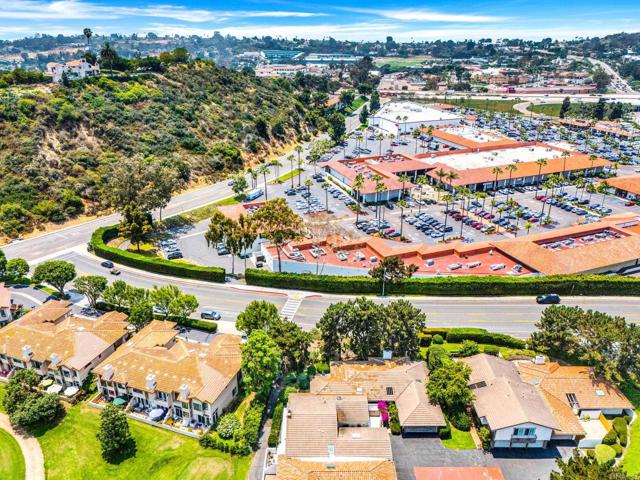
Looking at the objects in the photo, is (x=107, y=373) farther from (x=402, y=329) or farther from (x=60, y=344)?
(x=402, y=329)

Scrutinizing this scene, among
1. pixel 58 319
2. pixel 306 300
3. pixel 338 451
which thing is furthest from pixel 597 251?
pixel 58 319

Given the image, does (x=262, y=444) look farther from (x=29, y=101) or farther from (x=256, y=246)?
(x=29, y=101)

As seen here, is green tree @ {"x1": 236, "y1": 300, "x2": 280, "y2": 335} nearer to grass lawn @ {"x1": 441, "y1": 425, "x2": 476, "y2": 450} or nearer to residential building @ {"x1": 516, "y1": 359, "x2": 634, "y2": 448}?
grass lawn @ {"x1": 441, "y1": 425, "x2": 476, "y2": 450}

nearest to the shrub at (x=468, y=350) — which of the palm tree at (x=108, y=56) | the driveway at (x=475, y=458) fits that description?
the driveway at (x=475, y=458)

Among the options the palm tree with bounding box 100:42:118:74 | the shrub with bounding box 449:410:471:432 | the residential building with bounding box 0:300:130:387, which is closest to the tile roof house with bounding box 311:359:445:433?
the shrub with bounding box 449:410:471:432

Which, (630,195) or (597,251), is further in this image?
(630,195)

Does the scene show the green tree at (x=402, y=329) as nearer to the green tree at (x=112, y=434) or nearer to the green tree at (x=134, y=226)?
the green tree at (x=112, y=434)

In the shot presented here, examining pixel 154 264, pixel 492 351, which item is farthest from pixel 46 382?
pixel 492 351

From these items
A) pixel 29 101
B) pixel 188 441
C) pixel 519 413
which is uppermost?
pixel 29 101
